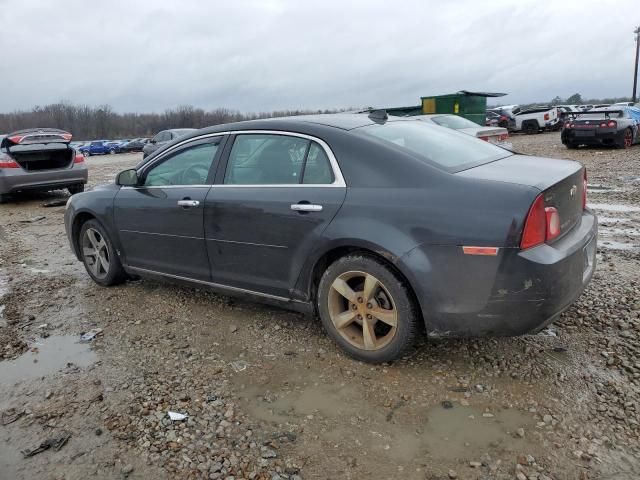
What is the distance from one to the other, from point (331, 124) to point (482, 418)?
2069 millimetres

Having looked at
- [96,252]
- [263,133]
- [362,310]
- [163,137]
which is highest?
[163,137]

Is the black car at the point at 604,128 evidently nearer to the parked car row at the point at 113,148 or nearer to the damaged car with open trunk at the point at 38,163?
the damaged car with open trunk at the point at 38,163

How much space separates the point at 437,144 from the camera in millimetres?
3502

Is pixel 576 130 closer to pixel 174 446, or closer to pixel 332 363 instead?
pixel 332 363

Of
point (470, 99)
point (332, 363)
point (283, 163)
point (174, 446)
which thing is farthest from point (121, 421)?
point (470, 99)

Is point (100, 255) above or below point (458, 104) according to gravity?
below

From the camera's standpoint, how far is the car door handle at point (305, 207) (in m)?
3.24

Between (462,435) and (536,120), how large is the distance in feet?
92.6

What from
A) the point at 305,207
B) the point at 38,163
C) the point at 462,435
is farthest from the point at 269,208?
the point at 38,163

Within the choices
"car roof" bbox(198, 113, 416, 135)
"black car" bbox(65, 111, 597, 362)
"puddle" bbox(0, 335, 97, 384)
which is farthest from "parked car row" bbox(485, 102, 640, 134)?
"puddle" bbox(0, 335, 97, 384)

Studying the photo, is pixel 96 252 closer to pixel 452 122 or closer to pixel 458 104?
pixel 452 122

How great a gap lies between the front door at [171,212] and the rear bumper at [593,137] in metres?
14.4

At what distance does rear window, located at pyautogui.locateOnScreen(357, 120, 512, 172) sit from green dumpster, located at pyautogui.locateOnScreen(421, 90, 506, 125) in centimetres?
1738

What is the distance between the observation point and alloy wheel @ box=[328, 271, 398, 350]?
10.2 ft
